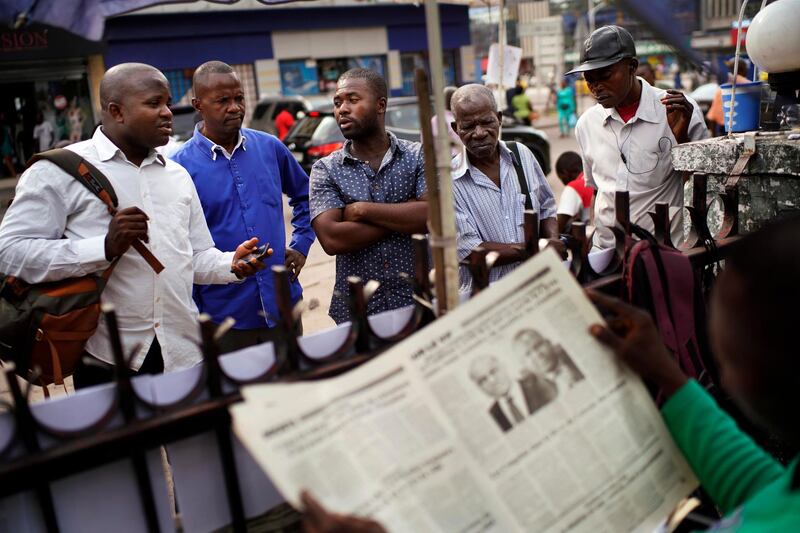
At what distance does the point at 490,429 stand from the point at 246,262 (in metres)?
1.47

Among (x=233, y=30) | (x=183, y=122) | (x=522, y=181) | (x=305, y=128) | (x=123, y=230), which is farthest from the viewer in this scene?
(x=233, y=30)

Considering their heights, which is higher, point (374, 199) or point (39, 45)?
point (39, 45)

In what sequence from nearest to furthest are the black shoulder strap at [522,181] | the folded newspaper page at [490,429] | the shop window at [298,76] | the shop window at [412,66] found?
the folded newspaper page at [490,429] < the black shoulder strap at [522,181] < the shop window at [298,76] < the shop window at [412,66]

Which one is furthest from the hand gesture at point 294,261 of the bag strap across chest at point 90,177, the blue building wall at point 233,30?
the blue building wall at point 233,30

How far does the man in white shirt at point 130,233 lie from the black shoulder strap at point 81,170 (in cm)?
2

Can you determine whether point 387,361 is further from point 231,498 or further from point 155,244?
point 155,244

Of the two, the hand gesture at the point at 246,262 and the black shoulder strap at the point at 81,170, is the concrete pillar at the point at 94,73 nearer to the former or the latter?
the black shoulder strap at the point at 81,170

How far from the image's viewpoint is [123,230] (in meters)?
2.25

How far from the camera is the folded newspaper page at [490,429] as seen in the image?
3.46ft

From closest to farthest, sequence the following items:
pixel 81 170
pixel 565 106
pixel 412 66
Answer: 1. pixel 81 170
2. pixel 565 106
3. pixel 412 66

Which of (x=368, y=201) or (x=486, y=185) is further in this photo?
(x=486, y=185)

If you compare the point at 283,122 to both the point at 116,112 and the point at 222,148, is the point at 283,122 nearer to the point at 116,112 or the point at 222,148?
the point at 222,148

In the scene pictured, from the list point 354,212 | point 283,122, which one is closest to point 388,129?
point 283,122

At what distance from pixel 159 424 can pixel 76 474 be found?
0.61 feet
